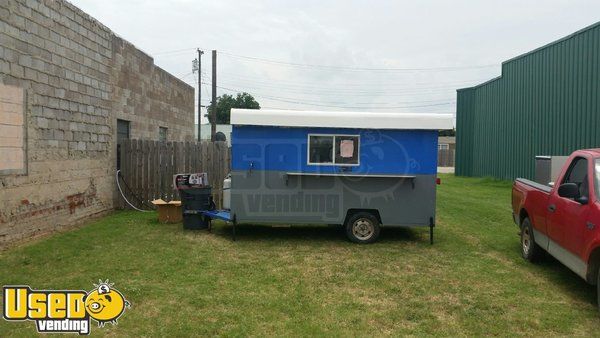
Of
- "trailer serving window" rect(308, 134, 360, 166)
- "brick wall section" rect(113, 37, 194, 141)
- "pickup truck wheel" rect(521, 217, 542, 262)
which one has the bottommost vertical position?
"pickup truck wheel" rect(521, 217, 542, 262)

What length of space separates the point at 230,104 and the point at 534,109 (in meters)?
66.4

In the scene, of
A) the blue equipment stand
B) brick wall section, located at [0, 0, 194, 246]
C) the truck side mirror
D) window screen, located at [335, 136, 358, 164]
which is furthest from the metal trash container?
the truck side mirror

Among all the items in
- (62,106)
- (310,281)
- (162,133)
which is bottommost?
(310,281)

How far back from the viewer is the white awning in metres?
8.73

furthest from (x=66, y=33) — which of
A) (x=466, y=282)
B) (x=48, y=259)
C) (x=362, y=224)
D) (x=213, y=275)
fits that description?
(x=466, y=282)

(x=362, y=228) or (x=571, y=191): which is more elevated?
(x=571, y=191)

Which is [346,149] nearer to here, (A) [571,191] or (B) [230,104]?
(A) [571,191]

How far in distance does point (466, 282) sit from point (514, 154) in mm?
17889

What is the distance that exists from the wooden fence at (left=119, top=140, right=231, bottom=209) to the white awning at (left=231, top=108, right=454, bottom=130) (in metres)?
4.86

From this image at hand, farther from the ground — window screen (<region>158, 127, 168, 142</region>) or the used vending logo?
window screen (<region>158, 127, 168, 142</region>)

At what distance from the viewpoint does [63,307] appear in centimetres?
533

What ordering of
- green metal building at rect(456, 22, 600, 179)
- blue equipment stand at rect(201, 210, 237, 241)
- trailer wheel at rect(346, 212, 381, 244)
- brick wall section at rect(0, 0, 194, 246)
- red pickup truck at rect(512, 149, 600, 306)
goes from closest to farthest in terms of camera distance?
red pickup truck at rect(512, 149, 600, 306), brick wall section at rect(0, 0, 194, 246), trailer wheel at rect(346, 212, 381, 244), blue equipment stand at rect(201, 210, 237, 241), green metal building at rect(456, 22, 600, 179)

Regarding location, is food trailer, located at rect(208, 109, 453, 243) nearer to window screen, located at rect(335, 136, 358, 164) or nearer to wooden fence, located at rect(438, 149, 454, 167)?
window screen, located at rect(335, 136, 358, 164)

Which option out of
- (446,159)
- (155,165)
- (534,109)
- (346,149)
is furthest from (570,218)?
(446,159)
